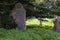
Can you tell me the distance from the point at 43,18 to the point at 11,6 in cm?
294

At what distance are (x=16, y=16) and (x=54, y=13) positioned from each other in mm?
4097

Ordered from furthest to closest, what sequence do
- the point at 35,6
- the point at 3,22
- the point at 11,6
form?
the point at 35,6
the point at 11,6
the point at 3,22

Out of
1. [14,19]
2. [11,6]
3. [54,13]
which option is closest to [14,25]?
[14,19]

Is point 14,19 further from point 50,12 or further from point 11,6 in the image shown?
point 50,12

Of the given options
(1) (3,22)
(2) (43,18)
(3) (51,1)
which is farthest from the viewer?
(3) (51,1)

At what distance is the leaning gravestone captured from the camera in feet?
38.2

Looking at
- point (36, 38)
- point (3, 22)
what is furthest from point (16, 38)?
point (3, 22)

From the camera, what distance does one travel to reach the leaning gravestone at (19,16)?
1165 centimetres

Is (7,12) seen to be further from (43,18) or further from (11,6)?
(43,18)

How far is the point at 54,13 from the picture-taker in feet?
49.6

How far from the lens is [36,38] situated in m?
8.20

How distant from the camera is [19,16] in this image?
11.8m

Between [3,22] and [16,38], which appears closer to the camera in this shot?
[16,38]

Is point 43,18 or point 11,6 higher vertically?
point 11,6
